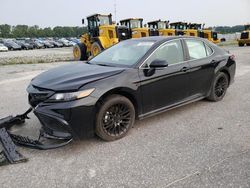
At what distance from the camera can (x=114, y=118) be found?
12.5 feet

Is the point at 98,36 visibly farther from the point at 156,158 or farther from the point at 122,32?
the point at 156,158

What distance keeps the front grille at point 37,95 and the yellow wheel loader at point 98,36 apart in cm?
1212

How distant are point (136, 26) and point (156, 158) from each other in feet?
61.8

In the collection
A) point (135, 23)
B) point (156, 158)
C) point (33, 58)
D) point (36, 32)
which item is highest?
point (36, 32)

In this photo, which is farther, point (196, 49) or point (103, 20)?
point (103, 20)

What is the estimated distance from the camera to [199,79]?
4.98m

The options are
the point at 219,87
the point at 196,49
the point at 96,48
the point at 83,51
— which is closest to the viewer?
the point at 196,49

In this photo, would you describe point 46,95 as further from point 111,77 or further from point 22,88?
point 22,88

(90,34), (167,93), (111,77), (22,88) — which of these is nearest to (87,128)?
(111,77)

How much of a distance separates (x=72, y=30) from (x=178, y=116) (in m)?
103

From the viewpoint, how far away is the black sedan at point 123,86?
3400mm

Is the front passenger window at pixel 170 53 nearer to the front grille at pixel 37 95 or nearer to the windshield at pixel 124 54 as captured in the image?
the windshield at pixel 124 54

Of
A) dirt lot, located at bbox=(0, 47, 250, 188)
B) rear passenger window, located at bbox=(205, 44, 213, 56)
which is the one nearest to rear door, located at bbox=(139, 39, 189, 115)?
dirt lot, located at bbox=(0, 47, 250, 188)

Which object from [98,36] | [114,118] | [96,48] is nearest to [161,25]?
[98,36]
